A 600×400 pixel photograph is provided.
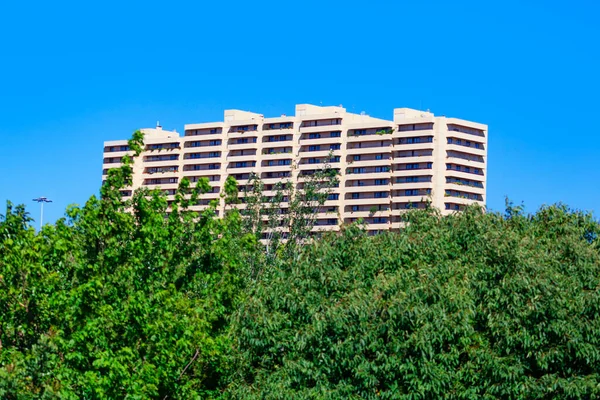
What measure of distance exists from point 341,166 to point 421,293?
12282cm

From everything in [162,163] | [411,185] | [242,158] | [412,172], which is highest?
[242,158]

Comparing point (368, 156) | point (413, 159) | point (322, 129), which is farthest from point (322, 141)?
point (413, 159)

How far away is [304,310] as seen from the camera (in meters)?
27.5

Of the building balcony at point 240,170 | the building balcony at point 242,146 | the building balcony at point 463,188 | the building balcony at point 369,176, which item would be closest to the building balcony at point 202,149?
the building balcony at point 242,146

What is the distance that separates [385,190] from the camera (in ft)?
481

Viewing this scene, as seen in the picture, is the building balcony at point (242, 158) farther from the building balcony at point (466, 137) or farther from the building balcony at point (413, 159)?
the building balcony at point (466, 137)

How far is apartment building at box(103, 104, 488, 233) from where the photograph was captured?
472ft

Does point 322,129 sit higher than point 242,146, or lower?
higher

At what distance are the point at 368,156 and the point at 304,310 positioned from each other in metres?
121

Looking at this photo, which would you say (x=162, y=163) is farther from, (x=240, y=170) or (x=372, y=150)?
(x=372, y=150)

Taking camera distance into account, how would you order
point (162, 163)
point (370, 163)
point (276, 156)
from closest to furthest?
point (370, 163), point (276, 156), point (162, 163)

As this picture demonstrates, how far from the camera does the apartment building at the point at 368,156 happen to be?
472ft

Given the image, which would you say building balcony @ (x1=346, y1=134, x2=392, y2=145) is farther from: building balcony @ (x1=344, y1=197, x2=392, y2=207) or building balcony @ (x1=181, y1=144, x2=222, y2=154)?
building balcony @ (x1=181, y1=144, x2=222, y2=154)

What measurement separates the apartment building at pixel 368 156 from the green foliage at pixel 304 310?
352ft
